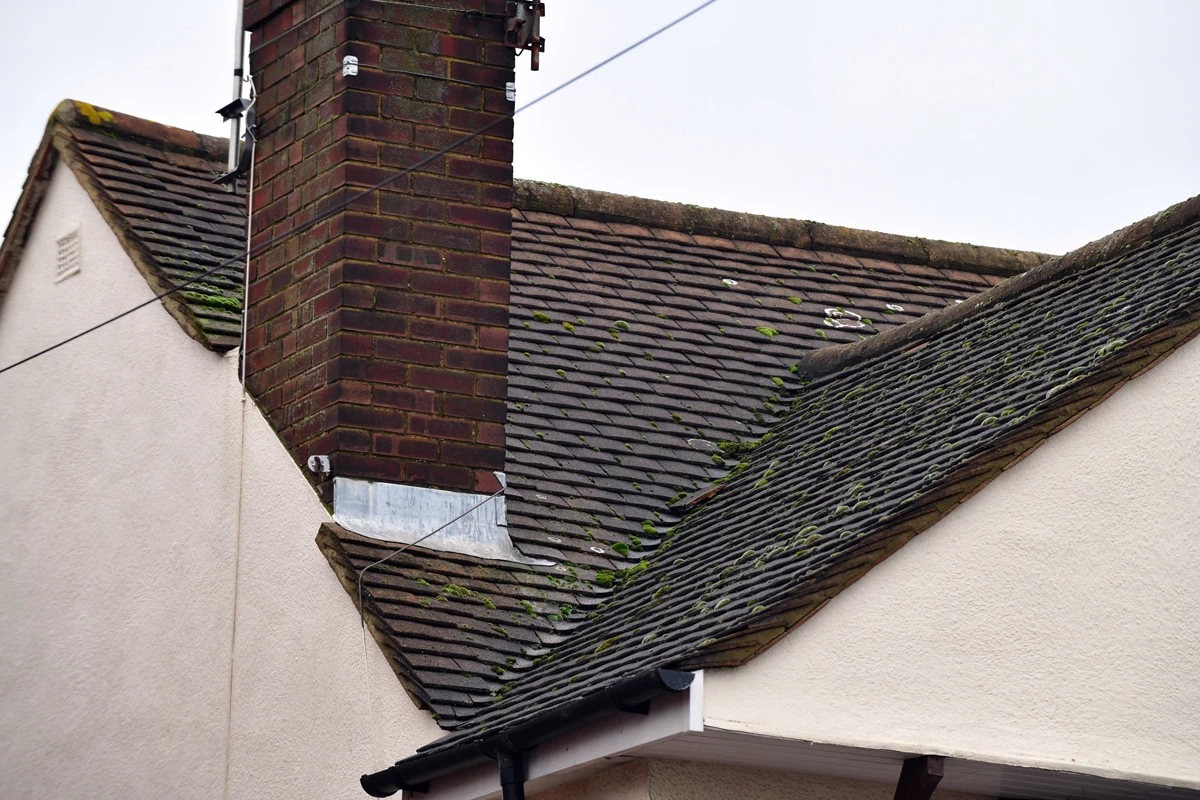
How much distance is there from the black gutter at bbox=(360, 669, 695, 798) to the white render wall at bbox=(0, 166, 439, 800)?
22 centimetres

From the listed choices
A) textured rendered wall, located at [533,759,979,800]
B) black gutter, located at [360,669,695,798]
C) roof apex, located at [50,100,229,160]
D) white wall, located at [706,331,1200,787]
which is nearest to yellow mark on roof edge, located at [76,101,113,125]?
roof apex, located at [50,100,229,160]

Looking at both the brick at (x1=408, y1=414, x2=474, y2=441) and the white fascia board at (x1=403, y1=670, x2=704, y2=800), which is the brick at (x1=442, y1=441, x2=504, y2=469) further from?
the white fascia board at (x1=403, y1=670, x2=704, y2=800)

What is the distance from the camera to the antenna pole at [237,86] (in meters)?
10.0

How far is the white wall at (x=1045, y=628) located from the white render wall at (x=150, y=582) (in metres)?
1.93

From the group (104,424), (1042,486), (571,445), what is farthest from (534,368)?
(1042,486)

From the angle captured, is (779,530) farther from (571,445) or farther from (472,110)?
(472,110)

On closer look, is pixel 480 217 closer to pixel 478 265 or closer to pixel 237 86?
pixel 478 265

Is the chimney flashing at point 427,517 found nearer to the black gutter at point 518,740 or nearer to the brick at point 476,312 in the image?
the brick at point 476,312

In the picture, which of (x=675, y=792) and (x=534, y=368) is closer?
(x=675, y=792)

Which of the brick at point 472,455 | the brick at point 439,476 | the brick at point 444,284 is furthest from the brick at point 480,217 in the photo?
the brick at point 439,476

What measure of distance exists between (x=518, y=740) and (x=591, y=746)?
1.06ft

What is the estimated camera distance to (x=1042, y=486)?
7.57m

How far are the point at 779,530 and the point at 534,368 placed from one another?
9.00 ft

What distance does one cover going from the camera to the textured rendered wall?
284 inches
